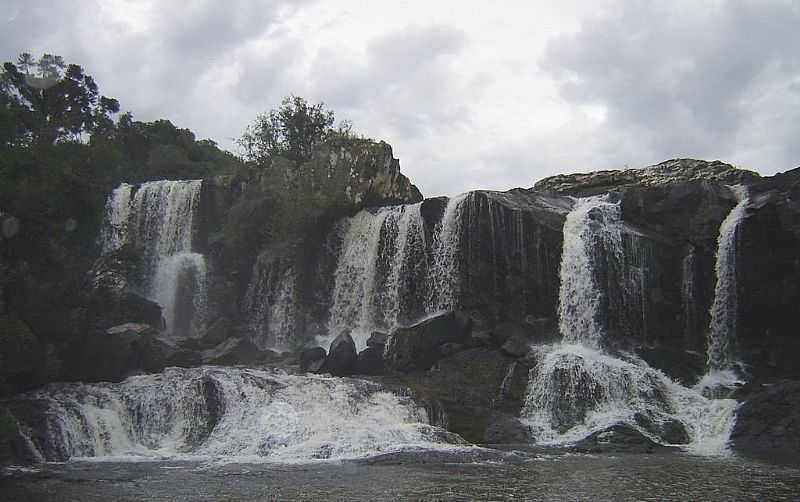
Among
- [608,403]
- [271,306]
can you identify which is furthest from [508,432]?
[271,306]

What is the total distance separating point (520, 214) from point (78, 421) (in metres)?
20.2

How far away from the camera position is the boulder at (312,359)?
32.5 metres

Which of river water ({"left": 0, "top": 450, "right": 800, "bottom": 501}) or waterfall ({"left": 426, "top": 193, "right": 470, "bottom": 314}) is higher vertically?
waterfall ({"left": 426, "top": 193, "right": 470, "bottom": 314})

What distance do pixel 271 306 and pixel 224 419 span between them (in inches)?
695

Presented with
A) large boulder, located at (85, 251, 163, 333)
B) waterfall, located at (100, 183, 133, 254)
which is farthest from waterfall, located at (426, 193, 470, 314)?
waterfall, located at (100, 183, 133, 254)

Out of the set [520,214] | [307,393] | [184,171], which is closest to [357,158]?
[520,214]

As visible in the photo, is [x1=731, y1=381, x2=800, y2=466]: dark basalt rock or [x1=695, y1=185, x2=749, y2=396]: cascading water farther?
[x1=695, y1=185, x2=749, y2=396]: cascading water

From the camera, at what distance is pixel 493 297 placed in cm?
3600

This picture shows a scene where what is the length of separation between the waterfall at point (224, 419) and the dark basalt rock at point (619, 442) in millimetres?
3840

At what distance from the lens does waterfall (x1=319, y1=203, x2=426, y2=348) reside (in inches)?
1512

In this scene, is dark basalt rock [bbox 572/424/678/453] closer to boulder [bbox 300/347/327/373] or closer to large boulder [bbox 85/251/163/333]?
boulder [bbox 300/347/327/373]

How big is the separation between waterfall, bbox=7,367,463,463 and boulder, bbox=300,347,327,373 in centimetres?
337

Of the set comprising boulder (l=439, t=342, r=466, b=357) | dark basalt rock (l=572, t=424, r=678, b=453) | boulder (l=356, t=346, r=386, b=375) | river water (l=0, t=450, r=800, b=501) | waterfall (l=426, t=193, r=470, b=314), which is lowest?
river water (l=0, t=450, r=800, b=501)

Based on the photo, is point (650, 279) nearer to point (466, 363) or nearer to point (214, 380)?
point (466, 363)
